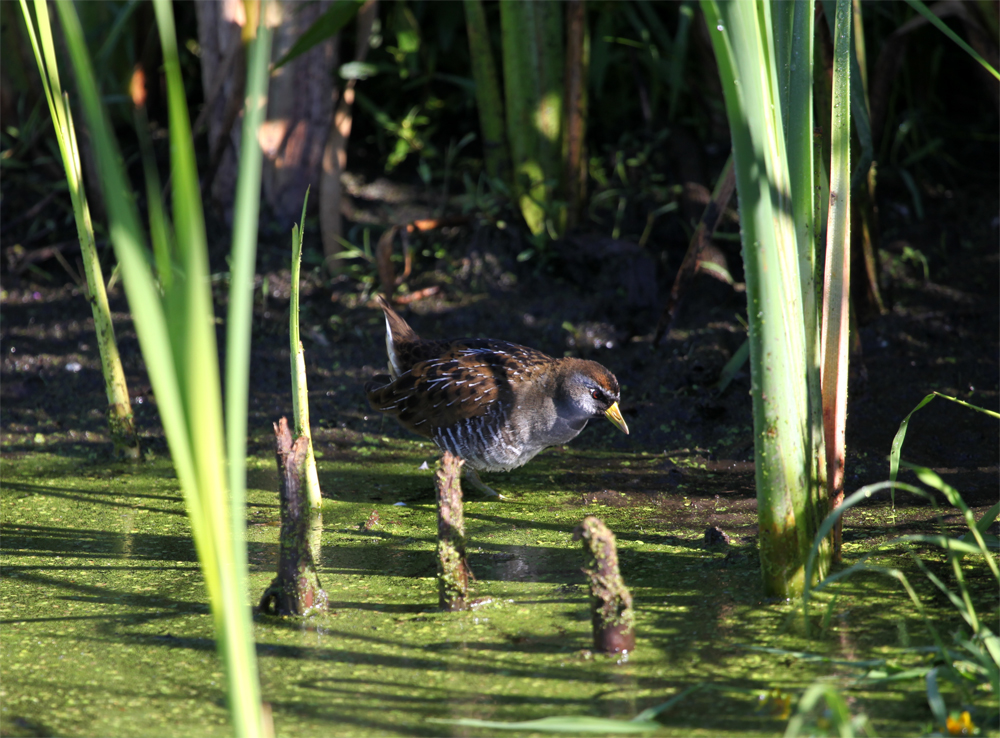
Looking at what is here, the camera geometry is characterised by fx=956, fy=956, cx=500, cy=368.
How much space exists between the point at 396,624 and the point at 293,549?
0.28 m

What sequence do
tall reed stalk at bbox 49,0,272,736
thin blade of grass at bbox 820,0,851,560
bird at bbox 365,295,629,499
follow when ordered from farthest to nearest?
bird at bbox 365,295,629,499 < thin blade of grass at bbox 820,0,851,560 < tall reed stalk at bbox 49,0,272,736

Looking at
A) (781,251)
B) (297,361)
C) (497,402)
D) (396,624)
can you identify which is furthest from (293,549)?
(781,251)

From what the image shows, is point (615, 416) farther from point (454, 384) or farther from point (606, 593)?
point (606, 593)

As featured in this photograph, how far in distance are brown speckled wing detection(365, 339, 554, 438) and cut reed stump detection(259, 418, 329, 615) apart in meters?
0.94

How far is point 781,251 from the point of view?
1.85 meters

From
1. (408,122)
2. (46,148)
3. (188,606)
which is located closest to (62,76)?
(46,148)

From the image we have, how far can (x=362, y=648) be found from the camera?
2.01m

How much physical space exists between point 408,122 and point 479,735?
11.6 feet

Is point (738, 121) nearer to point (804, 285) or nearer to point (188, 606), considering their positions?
point (804, 285)

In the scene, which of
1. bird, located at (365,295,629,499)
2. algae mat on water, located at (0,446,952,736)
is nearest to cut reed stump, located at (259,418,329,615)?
algae mat on water, located at (0,446,952,736)

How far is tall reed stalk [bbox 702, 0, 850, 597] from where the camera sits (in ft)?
5.59

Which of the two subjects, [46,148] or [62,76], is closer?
[62,76]

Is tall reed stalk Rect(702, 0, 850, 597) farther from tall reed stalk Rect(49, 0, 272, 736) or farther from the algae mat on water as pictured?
tall reed stalk Rect(49, 0, 272, 736)

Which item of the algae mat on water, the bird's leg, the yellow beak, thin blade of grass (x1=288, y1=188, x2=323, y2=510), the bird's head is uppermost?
thin blade of grass (x1=288, y1=188, x2=323, y2=510)
